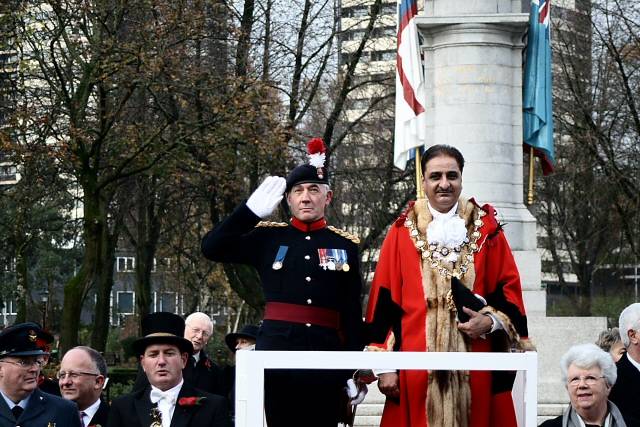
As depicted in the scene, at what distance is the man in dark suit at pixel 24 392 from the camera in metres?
7.14

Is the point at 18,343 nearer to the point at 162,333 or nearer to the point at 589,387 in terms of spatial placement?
the point at 162,333

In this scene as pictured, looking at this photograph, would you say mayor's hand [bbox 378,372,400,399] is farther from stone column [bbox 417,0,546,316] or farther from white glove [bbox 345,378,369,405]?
stone column [bbox 417,0,546,316]

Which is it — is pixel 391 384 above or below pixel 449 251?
below

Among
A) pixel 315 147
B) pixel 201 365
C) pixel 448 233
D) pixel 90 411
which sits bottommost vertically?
pixel 90 411

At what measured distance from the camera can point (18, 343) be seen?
7.28m

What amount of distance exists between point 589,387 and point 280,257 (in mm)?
1683

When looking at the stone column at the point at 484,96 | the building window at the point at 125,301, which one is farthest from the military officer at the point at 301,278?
the building window at the point at 125,301

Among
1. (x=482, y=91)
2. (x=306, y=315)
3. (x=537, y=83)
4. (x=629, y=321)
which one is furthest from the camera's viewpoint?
(x=537, y=83)

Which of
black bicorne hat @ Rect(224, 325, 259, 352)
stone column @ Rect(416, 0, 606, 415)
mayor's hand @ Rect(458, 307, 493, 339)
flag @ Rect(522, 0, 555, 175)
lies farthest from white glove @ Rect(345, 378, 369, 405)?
flag @ Rect(522, 0, 555, 175)

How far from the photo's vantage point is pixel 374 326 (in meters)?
7.25

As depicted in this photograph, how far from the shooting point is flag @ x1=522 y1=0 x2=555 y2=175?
16.6 metres

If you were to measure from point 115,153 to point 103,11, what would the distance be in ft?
9.46

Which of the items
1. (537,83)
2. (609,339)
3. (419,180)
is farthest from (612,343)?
(537,83)

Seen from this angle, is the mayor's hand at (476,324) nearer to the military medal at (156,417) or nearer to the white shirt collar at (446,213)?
the white shirt collar at (446,213)
